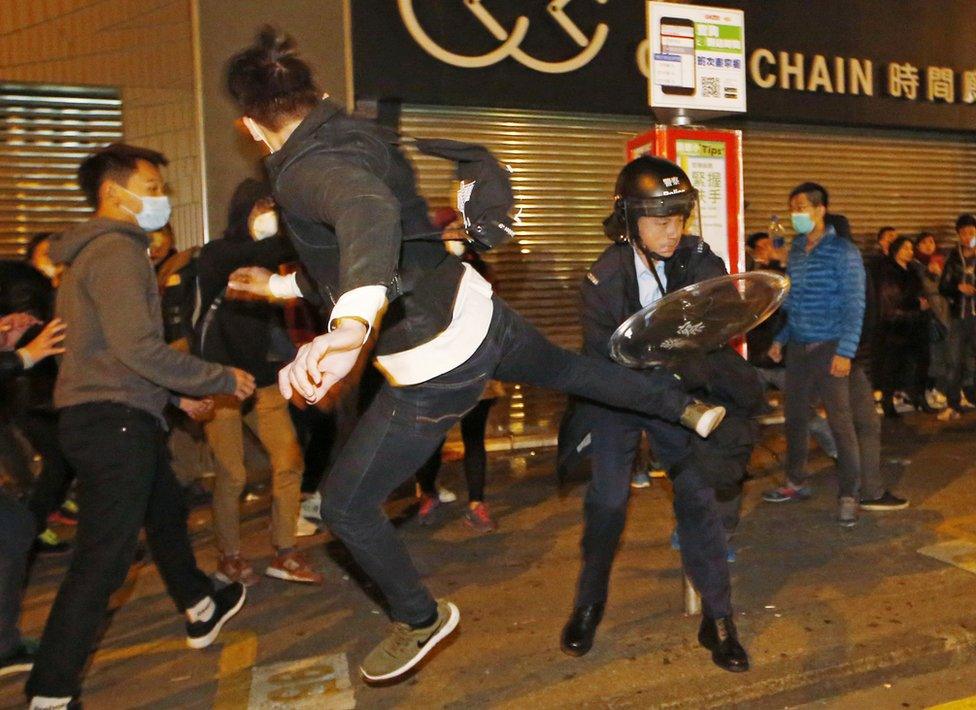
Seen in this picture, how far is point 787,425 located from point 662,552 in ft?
4.69

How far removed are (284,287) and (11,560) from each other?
1.74 m

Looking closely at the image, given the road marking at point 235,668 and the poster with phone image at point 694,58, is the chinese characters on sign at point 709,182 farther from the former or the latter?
the road marking at point 235,668

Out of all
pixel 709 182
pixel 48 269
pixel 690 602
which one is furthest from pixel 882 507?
pixel 48 269

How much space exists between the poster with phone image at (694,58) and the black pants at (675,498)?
4.87 feet

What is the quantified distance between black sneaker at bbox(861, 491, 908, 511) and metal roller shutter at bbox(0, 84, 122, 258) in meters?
6.21

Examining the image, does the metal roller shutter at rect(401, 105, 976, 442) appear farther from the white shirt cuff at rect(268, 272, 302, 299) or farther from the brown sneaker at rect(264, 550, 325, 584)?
the white shirt cuff at rect(268, 272, 302, 299)

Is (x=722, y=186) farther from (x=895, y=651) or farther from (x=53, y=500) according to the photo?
(x=53, y=500)

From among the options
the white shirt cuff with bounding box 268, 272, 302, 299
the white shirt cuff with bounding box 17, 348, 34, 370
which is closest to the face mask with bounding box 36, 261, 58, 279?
the white shirt cuff with bounding box 17, 348, 34, 370

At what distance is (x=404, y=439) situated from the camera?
3154mm

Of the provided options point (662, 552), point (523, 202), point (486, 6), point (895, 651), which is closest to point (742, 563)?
point (662, 552)

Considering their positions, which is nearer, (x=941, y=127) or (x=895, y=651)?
(x=895, y=651)

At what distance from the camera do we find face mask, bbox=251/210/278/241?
4.91m

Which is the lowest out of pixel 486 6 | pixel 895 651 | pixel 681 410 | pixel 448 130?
pixel 895 651

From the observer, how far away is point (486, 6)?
9062 millimetres
